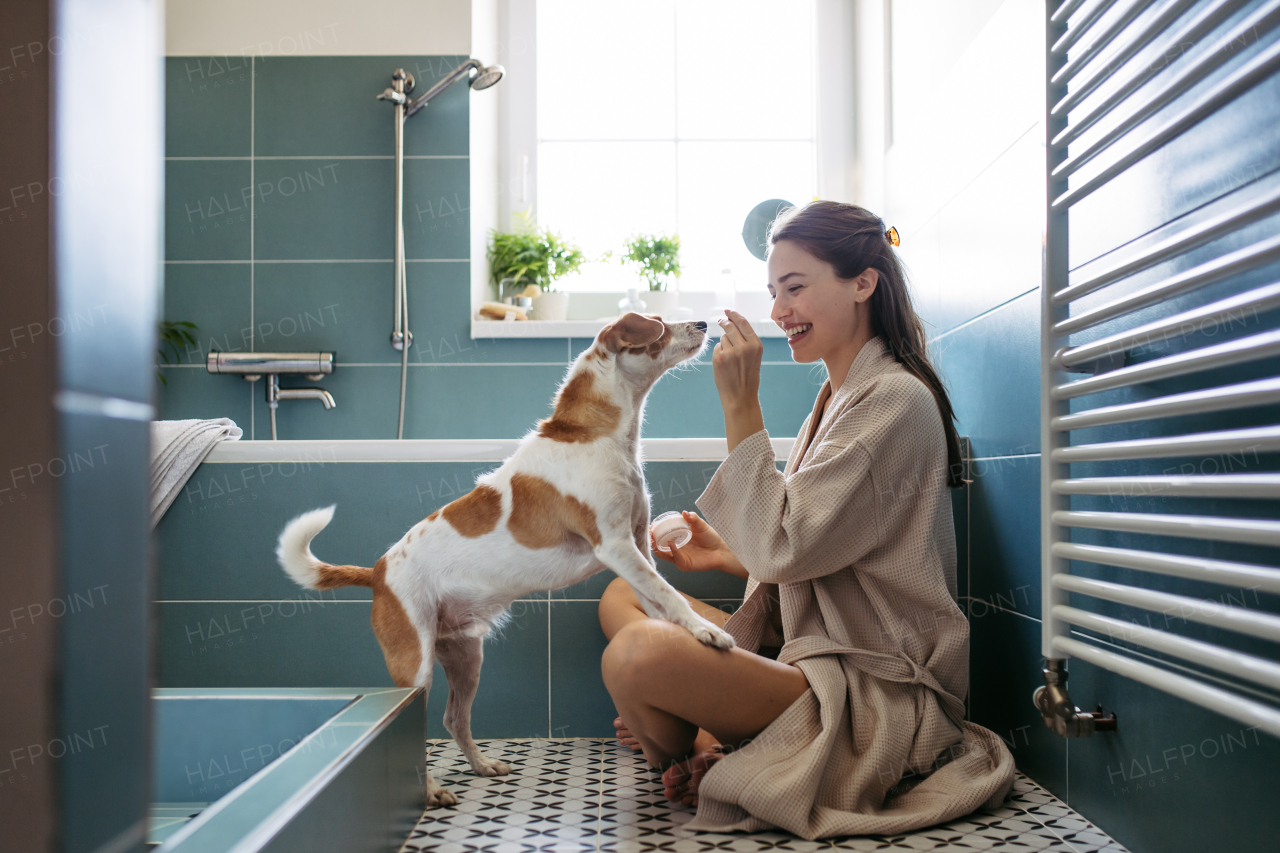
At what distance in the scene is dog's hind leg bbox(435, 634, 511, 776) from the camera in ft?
4.17

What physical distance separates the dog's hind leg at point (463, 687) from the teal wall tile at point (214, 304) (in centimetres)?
162

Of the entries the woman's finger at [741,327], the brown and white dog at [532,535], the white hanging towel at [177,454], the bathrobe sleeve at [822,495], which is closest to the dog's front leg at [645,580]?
the brown and white dog at [532,535]

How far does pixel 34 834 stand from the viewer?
0.78ft

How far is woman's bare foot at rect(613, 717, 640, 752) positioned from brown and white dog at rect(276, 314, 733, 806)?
0.31 meters

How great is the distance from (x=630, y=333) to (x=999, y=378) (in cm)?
62

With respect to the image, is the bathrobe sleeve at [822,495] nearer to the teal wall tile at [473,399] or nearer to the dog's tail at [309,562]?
the dog's tail at [309,562]

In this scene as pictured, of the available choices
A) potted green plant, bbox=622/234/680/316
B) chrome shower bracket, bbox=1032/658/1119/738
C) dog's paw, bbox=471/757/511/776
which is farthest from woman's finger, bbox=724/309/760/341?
potted green plant, bbox=622/234/680/316

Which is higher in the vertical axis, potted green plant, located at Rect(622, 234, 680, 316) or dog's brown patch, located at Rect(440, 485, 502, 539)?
potted green plant, located at Rect(622, 234, 680, 316)

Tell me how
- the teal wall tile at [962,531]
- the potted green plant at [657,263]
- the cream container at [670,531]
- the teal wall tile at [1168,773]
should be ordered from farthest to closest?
the potted green plant at [657,263] < the teal wall tile at [962,531] < the cream container at [670,531] < the teal wall tile at [1168,773]

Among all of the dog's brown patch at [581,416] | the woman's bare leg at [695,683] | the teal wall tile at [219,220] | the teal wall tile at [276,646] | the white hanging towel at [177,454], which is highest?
the teal wall tile at [219,220]

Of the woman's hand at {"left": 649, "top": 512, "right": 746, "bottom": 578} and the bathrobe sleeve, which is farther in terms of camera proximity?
the woman's hand at {"left": 649, "top": 512, "right": 746, "bottom": 578}

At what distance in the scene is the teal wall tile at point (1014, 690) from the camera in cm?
118

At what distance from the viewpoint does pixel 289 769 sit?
2.57ft

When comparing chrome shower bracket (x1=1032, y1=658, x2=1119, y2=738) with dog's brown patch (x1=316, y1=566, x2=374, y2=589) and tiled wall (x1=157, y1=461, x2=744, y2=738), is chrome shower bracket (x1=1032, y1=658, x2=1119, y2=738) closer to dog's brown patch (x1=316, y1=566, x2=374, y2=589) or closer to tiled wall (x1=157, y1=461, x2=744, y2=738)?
tiled wall (x1=157, y1=461, x2=744, y2=738)
